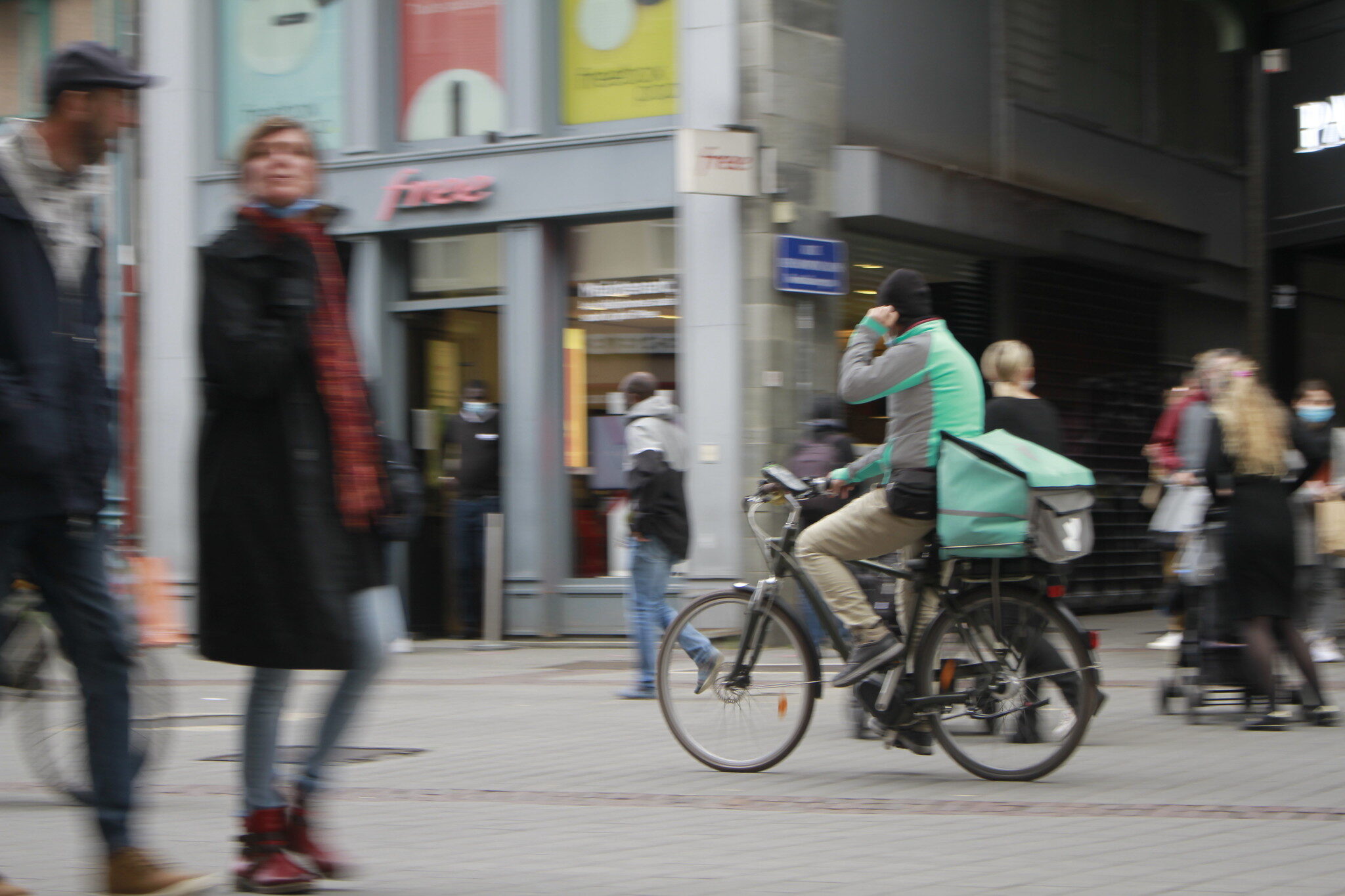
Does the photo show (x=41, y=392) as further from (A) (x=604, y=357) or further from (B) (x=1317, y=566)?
(A) (x=604, y=357)

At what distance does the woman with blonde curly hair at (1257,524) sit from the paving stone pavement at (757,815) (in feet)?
1.08

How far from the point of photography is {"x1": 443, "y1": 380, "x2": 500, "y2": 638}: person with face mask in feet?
44.0

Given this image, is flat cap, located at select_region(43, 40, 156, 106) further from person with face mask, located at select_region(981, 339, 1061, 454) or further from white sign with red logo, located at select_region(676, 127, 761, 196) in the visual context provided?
white sign with red logo, located at select_region(676, 127, 761, 196)

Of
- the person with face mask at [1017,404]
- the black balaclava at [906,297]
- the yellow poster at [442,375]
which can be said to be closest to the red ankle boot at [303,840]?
the black balaclava at [906,297]

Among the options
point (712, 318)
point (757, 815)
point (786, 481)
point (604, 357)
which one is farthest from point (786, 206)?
point (757, 815)

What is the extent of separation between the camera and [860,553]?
6.35m

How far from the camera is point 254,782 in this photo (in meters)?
4.20

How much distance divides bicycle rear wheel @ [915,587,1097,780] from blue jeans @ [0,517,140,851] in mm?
3043

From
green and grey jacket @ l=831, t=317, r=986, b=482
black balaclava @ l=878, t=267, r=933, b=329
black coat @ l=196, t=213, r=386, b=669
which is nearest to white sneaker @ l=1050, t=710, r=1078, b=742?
green and grey jacket @ l=831, t=317, r=986, b=482

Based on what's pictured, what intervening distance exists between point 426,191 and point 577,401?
219cm

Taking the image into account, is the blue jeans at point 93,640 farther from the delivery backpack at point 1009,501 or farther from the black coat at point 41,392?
the delivery backpack at point 1009,501

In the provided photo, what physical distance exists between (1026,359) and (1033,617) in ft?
7.57

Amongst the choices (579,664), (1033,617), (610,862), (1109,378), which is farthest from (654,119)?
(610,862)

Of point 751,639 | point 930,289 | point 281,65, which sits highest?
point 281,65
